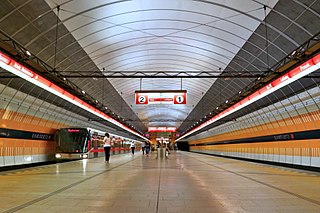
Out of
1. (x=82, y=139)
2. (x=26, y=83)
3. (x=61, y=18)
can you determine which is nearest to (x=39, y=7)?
(x=61, y=18)

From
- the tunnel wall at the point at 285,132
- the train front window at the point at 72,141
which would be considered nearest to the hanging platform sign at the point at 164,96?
the tunnel wall at the point at 285,132

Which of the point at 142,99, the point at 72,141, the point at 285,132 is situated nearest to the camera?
the point at 142,99

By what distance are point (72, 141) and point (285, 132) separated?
17.5 metres

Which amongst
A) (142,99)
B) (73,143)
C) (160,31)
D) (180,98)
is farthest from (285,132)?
(73,143)

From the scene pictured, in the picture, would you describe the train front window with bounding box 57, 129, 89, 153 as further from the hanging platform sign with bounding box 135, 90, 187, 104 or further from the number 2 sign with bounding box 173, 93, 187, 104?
the number 2 sign with bounding box 173, 93, 187, 104

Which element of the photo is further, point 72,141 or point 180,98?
point 72,141

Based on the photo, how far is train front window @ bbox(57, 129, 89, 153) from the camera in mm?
23697

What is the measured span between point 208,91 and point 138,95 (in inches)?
500

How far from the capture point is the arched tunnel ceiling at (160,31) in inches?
469

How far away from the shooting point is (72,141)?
79.7ft

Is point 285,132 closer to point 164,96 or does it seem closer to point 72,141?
point 164,96

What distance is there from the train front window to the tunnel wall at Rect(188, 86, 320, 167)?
16.1 meters

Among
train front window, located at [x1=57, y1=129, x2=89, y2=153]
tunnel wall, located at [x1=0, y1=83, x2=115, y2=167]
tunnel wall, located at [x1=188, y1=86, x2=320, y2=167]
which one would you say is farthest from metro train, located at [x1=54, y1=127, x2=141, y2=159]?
tunnel wall, located at [x1=188, y1=86, x2=320, y2=167]

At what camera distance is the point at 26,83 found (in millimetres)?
17047
